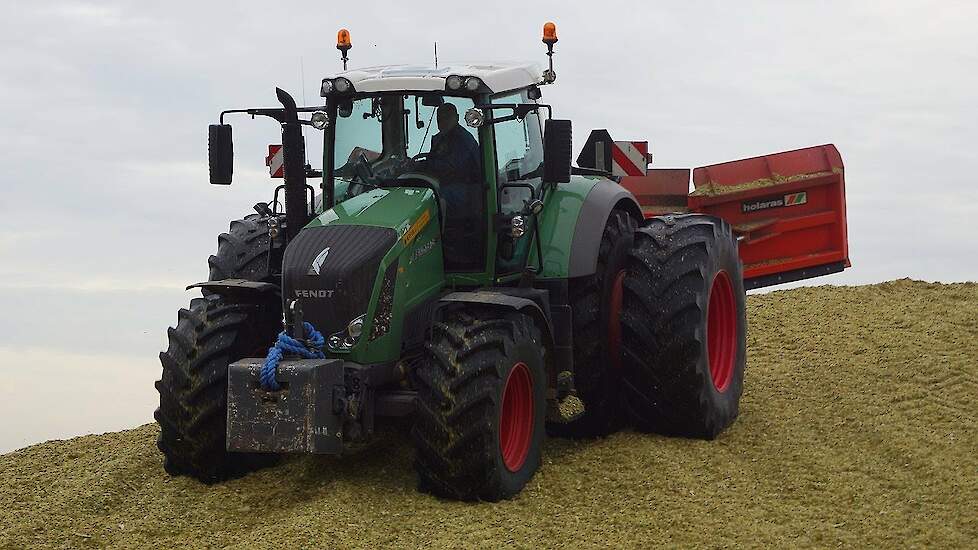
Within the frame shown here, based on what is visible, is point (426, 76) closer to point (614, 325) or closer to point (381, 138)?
point (381, 138)

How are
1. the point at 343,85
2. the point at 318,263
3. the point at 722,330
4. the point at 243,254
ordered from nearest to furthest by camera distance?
the point at 318,263 → the point at 343,85 → the point at 243,254 → the point at 722,330

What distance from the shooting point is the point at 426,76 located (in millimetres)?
8875

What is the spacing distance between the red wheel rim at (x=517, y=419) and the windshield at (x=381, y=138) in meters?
1.54

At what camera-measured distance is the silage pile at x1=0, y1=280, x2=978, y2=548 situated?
7992 mm

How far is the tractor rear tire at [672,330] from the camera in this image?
31.2 feet

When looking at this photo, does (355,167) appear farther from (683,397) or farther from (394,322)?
(683,397)

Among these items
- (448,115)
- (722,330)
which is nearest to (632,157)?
(722,330)

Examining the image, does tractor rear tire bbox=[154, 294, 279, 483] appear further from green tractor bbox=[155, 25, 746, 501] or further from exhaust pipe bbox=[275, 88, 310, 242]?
exhaust pipe bbox=[275, 88, 310, 242]

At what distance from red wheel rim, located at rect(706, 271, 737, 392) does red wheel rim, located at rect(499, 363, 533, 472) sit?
2330mm

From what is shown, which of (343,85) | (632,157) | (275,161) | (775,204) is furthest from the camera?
(775,204)

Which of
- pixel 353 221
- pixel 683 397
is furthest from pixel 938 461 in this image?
pixel 353 221

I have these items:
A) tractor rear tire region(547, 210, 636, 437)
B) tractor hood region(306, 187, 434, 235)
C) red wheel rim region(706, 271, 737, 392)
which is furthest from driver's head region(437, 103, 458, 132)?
red wheel rim region(706, 271, 737, 392)

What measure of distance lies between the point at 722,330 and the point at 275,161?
3982 mm

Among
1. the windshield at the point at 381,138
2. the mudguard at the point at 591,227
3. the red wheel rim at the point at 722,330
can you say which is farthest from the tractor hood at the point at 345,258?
the red wheel rim at the point at 722,330
